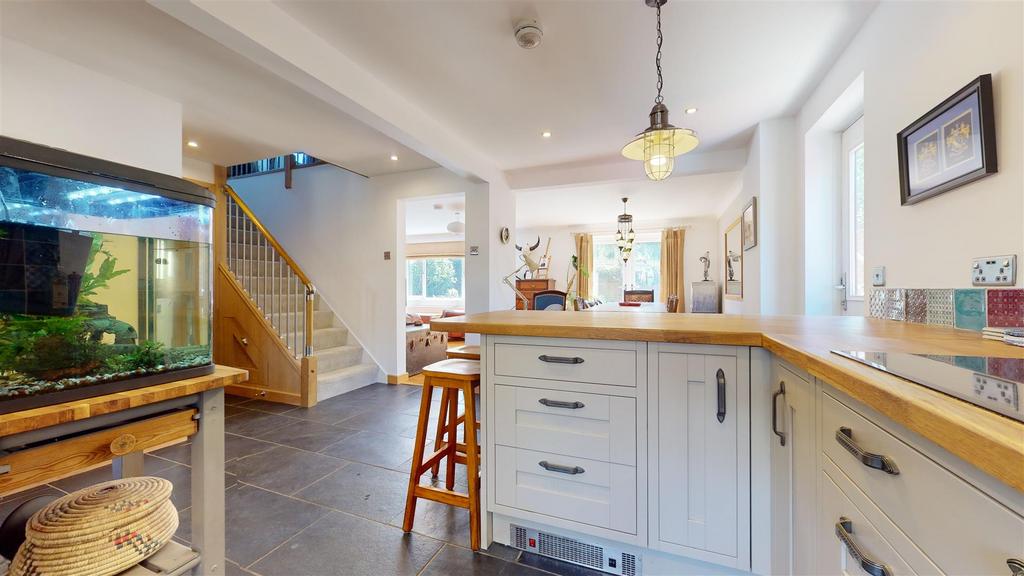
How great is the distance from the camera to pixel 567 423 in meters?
1.37

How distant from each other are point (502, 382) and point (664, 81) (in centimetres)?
232

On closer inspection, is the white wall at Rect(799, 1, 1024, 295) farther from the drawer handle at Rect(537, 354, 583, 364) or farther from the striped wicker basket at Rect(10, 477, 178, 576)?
the striped wicker basket at Rect(10, 477, 178, 576)

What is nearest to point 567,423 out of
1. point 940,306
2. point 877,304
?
point 940,306

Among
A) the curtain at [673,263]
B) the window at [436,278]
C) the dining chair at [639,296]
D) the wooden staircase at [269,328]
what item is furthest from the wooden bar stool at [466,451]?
the window at [436,278]

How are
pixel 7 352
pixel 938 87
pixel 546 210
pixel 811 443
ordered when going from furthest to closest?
pixel 546 210 < pixel 938 87 < pixel 811 443 < pixel 7 352

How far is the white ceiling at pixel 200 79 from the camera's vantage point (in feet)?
6.05

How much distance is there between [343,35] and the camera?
2.04m

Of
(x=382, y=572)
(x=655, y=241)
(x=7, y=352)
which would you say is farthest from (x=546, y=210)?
(x=7, y=352)

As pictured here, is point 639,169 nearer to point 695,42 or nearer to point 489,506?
point 695,42

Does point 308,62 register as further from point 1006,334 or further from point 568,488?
point 1006,334

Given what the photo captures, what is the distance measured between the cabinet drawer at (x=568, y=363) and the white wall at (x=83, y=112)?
2817 millimetres

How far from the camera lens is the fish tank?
2.44 feet

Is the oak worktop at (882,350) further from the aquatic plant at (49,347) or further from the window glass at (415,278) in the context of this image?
the window glass at (415,278)

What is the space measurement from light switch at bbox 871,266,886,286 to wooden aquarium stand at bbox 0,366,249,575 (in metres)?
2.67
